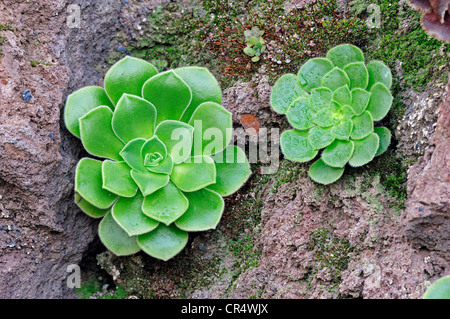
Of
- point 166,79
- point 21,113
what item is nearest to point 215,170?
point 166,79

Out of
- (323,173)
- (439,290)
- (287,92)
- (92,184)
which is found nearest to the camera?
(439,290)

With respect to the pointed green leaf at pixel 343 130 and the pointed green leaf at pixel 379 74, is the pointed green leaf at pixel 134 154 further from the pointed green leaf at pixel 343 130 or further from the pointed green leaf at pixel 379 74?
the pointed green leaf at pixel 379 74

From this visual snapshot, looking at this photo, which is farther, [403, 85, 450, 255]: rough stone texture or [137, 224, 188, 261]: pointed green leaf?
[137, 224, 188, 261]: pointed green leaf

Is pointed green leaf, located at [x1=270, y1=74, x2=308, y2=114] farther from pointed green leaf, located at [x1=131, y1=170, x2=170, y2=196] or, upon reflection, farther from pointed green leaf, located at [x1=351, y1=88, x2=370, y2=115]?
pointed green leaf, located at [x1=131, y1=170, x2=170, y2=196]

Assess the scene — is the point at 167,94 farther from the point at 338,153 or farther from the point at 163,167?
the point at 338,153

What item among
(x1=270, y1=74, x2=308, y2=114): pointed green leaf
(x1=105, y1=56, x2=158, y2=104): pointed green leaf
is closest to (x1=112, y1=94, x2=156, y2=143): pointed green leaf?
(x1=105, y1=56, x2=158, y2=104): pointed green leaf

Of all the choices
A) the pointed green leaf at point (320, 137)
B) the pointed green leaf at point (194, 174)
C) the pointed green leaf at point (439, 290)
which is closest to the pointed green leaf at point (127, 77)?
the pointed green leaf at point (194, 174)

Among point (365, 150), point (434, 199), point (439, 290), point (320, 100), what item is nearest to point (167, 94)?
point (320, 100)
